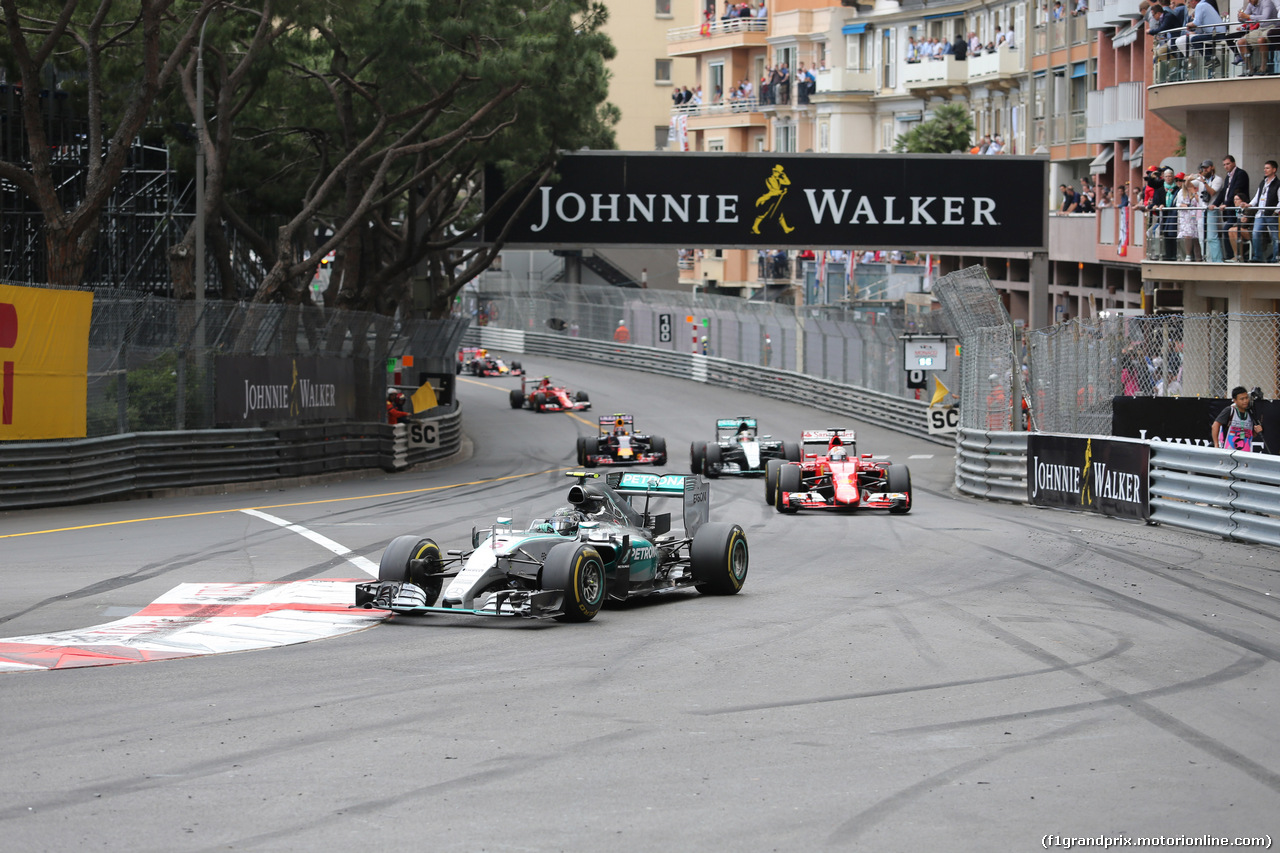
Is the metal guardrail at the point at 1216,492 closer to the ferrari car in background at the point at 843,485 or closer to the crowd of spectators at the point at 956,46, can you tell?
the ferrari car in background at the point at 843,485

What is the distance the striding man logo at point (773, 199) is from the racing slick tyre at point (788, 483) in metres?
14.5

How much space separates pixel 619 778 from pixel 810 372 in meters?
41.1

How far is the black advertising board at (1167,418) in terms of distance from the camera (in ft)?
64.3

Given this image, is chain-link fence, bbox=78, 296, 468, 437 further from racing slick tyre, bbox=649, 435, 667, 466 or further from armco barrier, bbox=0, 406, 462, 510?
racing slick tyre, bbox=649, 435, 667, 466

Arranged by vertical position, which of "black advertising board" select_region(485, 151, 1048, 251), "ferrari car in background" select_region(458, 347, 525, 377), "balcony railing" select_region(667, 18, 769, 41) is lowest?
"ferrari car in background" select_region(458, 347, 525, 377)

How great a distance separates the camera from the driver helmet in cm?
1284

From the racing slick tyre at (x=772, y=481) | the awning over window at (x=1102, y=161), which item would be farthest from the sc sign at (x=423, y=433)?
the awning over window at (x=1102, y=161)

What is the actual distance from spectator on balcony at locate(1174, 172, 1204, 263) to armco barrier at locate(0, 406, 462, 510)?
48.0 ft

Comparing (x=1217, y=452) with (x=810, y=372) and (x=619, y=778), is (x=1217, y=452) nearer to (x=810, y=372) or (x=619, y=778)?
(x=619, y=778)

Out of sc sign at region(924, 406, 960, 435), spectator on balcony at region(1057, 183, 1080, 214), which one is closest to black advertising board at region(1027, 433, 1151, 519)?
sc sign at region(924, 406, 960, 435)

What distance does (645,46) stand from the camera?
A: 90.5 meters

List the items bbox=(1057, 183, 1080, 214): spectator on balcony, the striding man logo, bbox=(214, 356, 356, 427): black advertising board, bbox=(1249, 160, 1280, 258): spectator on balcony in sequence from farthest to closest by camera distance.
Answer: bbox=(1057, 183, 1080, 214): spectator on balcony → the striding man logo → bbox=(214, 356, 356, 427): black advertising board → bbox=(1249, 160, 1280, 258): spectator on balcony

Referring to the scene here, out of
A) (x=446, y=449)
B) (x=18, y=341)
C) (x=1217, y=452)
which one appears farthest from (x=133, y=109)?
(x=1217, y=452)

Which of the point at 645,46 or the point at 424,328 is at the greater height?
the point at 645,46
